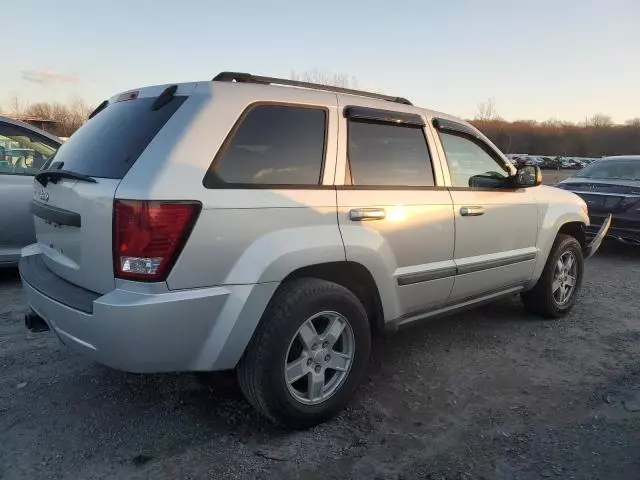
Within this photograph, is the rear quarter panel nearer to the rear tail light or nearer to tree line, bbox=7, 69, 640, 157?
the rear tail light

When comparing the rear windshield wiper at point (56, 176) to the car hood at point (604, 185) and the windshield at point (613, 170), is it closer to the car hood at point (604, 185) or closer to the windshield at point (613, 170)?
the car hood at point (604, 185)

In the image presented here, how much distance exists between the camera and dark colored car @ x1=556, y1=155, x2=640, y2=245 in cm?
750

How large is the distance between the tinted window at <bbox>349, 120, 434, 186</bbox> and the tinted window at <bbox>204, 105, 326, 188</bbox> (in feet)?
0.87

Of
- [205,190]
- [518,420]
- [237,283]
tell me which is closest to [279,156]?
[205,190]

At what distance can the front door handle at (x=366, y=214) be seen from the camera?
9.64 ft

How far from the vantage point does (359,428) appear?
2918 millimetres

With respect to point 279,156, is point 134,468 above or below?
below

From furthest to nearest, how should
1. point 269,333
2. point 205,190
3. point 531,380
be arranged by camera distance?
point 531,380, point 269,333, point 205,190

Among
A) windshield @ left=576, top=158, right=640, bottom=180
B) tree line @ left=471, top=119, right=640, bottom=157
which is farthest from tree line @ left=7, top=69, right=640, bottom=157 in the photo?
windshield @ left=576, top=158, right=640, bottom=180

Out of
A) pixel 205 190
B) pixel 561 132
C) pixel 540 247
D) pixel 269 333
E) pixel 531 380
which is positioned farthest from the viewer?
pixel 561 132

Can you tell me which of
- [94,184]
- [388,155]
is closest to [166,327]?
[94,184]

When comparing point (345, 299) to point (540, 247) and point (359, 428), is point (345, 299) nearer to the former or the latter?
point (359, 428)

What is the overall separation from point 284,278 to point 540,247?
8.91 feet

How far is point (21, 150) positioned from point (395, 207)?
4.38 metres
